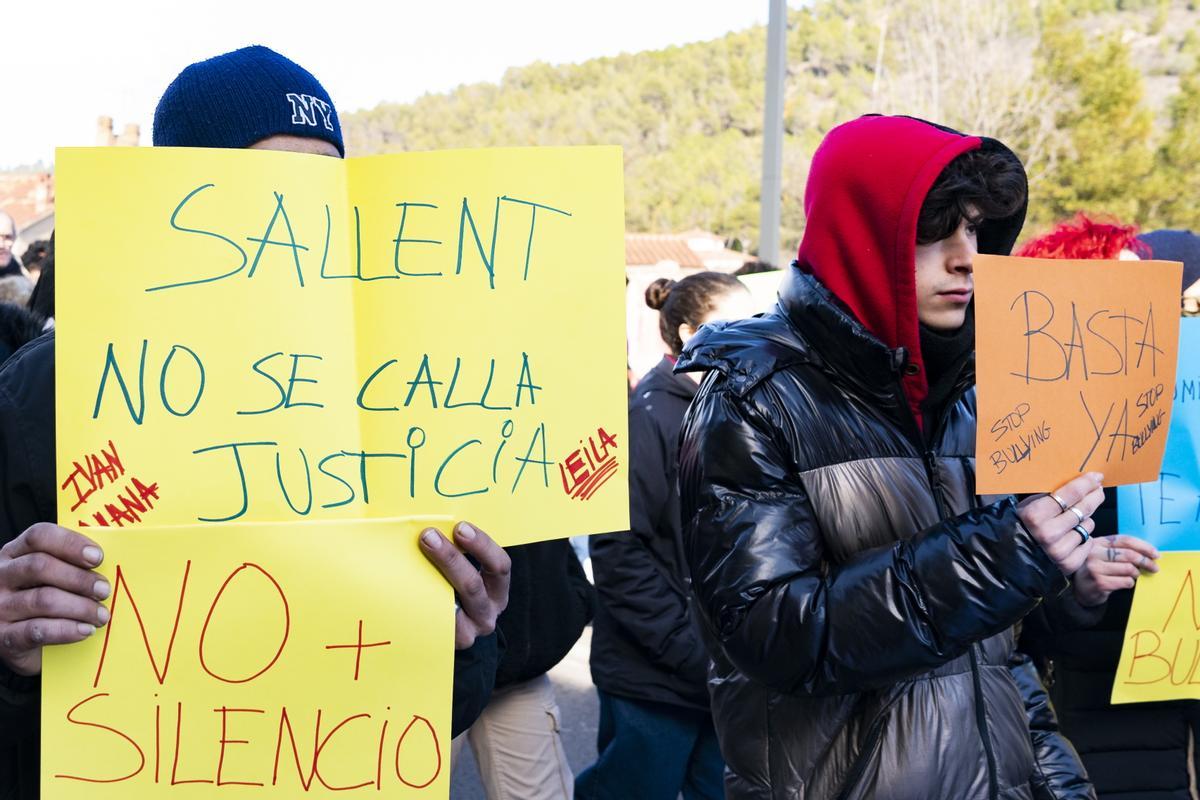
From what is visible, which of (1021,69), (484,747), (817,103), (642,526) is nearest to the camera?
(484,747)

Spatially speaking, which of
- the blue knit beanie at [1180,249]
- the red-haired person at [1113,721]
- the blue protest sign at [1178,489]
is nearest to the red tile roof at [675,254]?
the blue knit beanie at [1180,249]

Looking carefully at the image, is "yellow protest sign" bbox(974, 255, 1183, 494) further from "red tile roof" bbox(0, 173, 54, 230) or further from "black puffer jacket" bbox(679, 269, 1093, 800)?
"red tile roof" bbox(0, 173, 54, 230)

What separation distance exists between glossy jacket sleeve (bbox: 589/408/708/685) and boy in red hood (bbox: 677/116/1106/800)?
1.47 meters

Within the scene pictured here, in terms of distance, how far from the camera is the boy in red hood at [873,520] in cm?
171

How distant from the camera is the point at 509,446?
4.64 ft

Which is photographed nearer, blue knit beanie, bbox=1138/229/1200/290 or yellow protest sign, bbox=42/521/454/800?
yellow protest sign, bbox=42/521/454/800

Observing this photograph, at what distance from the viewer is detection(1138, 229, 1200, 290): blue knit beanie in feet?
10.2

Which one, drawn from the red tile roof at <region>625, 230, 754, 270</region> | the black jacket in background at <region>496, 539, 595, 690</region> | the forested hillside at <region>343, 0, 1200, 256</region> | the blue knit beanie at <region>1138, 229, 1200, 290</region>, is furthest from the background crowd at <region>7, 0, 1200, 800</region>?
the red tile roof at <region>625, 230, 754, 270</region>

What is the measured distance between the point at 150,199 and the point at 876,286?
110cm

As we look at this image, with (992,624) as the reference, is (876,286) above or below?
above

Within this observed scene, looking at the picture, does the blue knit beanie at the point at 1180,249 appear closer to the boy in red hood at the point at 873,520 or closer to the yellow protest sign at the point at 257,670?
the boy in red hood at the point at 873,520

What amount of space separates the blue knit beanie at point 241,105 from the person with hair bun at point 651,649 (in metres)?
2.04

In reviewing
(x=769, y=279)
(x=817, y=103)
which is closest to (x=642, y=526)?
(x=769, y=279)

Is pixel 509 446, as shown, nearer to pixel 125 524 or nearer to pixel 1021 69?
pixel 125 524
